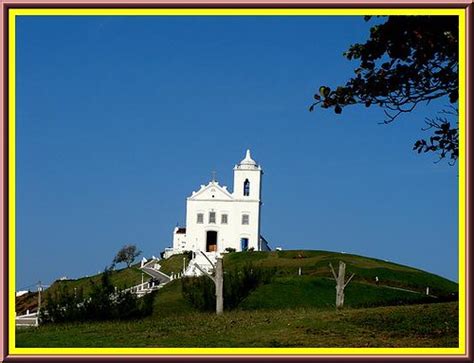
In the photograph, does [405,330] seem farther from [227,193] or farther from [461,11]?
[227,193]

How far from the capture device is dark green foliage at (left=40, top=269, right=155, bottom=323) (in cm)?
2030

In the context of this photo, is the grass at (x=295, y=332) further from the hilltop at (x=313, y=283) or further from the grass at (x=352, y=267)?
the grass at (x=352, y=267)

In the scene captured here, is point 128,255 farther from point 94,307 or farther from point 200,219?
point 94,307

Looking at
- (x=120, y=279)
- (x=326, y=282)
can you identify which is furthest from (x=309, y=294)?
(x=120, y=279)

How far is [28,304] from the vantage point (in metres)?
35.3

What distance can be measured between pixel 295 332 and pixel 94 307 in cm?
808

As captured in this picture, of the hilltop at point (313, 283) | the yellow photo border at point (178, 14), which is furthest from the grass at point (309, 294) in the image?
the yellow photo border at point (178, 14)

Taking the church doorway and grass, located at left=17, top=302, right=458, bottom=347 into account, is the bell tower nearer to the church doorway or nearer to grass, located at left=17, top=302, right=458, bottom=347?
the church doorway

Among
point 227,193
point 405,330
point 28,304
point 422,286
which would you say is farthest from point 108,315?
point 227,193

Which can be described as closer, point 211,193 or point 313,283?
point 313,283

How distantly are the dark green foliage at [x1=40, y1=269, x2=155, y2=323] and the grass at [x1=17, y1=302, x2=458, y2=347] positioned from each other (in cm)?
359

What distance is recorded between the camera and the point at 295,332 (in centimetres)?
1367

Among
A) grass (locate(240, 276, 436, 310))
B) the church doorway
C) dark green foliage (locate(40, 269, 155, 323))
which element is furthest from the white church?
dark green foliage (locate(40, 269, 155, 323))

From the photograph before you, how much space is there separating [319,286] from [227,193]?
91.6 feet
